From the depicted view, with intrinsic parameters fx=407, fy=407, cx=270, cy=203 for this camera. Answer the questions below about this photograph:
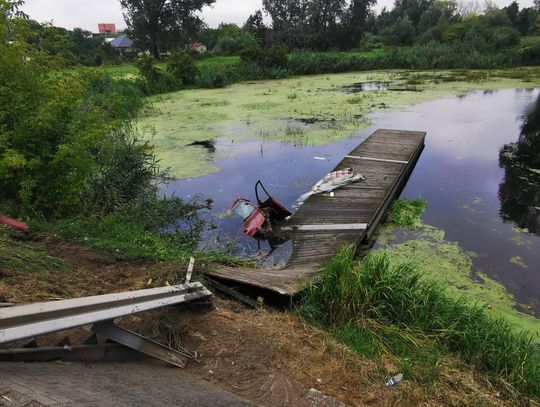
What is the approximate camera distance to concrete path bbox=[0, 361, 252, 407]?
122cm

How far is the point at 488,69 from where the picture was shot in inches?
803

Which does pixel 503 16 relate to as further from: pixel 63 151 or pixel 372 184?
pixel 63 151

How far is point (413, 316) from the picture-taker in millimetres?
2881

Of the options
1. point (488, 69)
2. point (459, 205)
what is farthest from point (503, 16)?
point (459, 205)

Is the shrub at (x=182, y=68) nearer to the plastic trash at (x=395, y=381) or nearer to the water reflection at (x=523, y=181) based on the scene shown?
the water reflection at (x=523, y=181)

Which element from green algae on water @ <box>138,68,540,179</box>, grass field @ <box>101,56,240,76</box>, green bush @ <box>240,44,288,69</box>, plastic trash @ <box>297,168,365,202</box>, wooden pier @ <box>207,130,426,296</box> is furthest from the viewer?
green bush @ <box>240,44,288,69</box>

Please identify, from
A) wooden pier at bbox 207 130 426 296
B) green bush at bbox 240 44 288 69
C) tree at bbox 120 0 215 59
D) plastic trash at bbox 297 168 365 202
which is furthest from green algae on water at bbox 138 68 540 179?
tree at bbox 120 0 215 59

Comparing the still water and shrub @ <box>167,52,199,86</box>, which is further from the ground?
shrub @ <box>167,52,199,86</box>

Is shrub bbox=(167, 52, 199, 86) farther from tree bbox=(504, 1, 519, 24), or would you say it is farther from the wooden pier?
tree bbox=(504, 1, 519, 24)

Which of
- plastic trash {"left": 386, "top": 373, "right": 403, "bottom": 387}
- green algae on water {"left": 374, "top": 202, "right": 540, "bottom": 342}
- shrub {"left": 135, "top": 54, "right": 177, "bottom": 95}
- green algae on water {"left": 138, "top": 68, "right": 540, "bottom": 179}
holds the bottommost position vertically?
green algae on water {"left": 374, "top": 202, "right": 540, "bottom": 342}

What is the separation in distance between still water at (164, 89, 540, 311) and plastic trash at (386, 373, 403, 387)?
6.48 feet

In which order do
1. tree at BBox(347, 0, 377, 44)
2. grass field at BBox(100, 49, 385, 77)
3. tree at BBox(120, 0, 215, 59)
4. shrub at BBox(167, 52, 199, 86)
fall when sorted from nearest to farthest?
shrub at BBox(167, 52, 199, 86)
grass field at BBox(100, 49, 385, 77)
tree at BBox(120, 0, 215, 59)
tree at BBox(347, 0, 377, 44)

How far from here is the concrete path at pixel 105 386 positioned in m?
1.22

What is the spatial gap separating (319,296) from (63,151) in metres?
2.55
